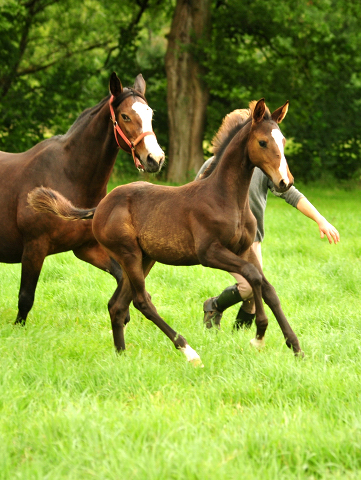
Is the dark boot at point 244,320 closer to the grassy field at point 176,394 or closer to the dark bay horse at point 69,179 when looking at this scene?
the grassy field at point 176,394

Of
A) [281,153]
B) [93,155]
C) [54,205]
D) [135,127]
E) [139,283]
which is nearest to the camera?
[281,153]

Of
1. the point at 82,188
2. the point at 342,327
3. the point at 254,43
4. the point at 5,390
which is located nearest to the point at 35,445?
the point at 5,390

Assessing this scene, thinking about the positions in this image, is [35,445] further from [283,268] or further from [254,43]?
[254,43]

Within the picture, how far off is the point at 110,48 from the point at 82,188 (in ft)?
46.2

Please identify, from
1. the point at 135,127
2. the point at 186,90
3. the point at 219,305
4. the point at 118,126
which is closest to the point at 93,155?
the point at 118,126

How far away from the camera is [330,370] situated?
3.65 m

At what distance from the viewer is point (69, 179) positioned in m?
4.90

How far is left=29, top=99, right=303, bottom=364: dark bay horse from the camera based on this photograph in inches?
151

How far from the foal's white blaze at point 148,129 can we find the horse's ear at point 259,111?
33.1 inches

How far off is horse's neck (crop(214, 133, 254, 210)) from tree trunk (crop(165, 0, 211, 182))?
11953mm

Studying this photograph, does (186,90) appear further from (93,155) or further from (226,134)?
(226,134)

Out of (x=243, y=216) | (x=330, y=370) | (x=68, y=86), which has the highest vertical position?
(x=243, y=216)

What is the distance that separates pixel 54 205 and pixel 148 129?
0.89 meters

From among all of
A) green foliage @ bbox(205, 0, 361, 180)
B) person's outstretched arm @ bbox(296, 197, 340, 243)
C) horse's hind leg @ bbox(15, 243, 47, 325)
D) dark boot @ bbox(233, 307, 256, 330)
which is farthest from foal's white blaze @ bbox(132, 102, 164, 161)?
green foliage @ bbox(205, 0, 361, 180)
